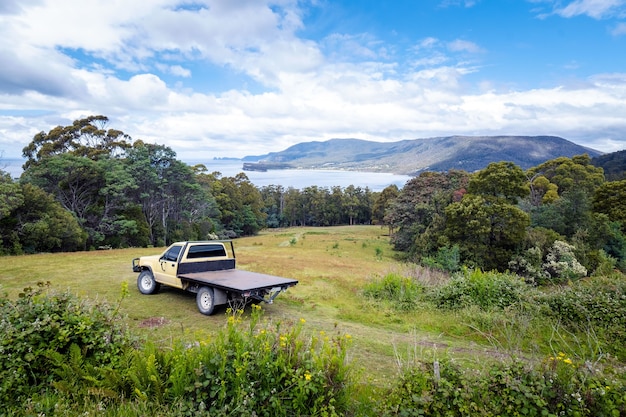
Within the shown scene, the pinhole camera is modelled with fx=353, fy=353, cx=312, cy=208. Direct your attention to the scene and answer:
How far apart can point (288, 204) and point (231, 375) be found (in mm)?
74090

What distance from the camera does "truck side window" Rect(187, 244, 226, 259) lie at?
9.53 meters

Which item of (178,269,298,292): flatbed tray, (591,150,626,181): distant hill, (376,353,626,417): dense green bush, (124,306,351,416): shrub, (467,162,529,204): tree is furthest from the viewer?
(591,150,626,181): distant hill

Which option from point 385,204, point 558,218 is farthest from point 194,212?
point 558,218

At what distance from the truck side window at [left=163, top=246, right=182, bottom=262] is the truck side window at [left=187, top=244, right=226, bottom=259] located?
0.35 meters

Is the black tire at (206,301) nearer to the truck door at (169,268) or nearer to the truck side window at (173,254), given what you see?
the truck door at (169,268)

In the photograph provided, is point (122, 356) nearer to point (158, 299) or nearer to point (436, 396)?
point (436, 396)

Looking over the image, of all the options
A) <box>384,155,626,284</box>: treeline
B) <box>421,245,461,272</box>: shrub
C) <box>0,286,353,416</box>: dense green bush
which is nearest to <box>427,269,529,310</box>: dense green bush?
<box>0,286,353,416</box>: dense green bush

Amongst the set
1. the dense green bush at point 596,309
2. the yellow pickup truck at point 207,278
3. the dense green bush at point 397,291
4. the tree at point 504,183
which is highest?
the tree at point 504,183

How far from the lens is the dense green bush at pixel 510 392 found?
10.9ft

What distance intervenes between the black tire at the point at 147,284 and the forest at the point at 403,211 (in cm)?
1352

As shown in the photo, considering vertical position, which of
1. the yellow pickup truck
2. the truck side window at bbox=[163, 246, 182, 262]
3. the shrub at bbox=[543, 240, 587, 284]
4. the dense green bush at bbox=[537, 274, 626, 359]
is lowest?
the shrub at bbox=[543, 240, 587, 284]

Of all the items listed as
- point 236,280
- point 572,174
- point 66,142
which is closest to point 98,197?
point 66,142

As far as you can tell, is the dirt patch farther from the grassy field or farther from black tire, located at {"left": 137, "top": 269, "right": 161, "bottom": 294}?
black tire, located at {"left": 137, "top": 269, "right": 161, "bottom": 294}

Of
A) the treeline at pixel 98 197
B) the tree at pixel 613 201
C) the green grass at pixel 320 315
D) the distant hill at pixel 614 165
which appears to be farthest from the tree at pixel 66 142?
the distant hill at pixel 614 165
